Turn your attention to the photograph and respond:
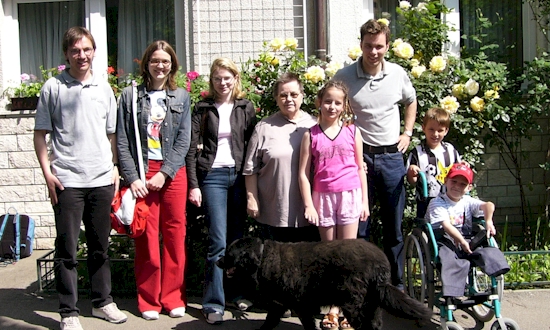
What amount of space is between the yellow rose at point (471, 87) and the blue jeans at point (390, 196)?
1432 mm

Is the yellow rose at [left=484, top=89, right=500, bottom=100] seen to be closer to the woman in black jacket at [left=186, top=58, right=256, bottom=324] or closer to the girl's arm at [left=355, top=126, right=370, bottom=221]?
the girl's arm at [left=355, top=126, right=370, bottom=221]

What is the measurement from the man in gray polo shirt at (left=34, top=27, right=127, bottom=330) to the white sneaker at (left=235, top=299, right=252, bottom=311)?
50.4 inches

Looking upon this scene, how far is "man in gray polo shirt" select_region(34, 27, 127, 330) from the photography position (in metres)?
4.58

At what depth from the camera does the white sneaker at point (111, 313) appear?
4.94 meters

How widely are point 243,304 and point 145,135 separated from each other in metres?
1.67

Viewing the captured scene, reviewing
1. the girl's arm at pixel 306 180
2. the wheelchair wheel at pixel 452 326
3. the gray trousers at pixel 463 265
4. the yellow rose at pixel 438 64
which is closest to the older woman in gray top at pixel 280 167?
the girl's arm at pixel 306 180

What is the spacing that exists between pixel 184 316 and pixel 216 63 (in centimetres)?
212

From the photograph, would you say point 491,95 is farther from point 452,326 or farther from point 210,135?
point 210,135

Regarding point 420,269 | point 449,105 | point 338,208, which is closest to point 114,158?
point 338,208

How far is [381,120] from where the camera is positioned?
16.2 feet

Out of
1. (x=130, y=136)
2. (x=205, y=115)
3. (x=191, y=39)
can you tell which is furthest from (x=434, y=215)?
(x=191, y=39)

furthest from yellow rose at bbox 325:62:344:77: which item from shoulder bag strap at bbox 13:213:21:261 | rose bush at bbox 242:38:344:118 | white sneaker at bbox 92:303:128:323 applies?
shoulder bag strap at bbox 13:213:21:261

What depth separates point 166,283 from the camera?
5055mm

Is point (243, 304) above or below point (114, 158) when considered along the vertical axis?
below
